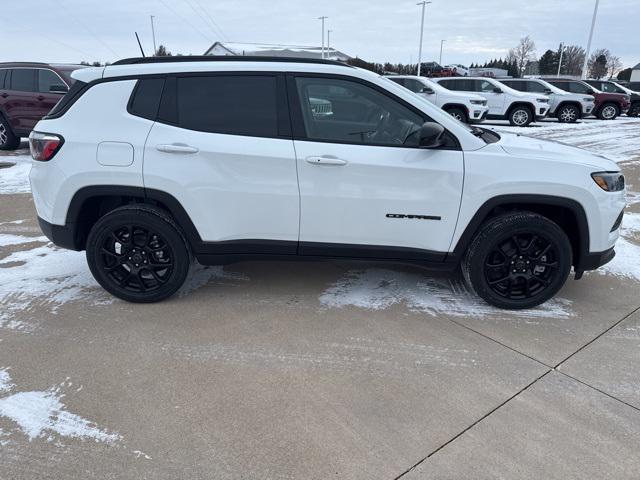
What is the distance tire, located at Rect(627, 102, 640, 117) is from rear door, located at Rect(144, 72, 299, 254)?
2506cm

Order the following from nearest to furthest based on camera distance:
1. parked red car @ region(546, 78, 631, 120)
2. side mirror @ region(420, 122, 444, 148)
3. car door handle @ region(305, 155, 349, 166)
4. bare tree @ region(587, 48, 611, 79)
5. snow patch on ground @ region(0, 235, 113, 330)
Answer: side mirror @ region(420, 122, 444, 148) < car door handle @ region(305, 155, 349, 166) < snow patch on ground @ region(0, 235, 113, 330) < parked red car @ region(546, 78, 631, 120) < bare tree @ region(587, 48, 611, 79)

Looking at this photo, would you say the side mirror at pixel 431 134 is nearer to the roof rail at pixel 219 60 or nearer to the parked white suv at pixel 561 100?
the roof rail at pixel 219 60

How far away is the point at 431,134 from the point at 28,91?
9675mm

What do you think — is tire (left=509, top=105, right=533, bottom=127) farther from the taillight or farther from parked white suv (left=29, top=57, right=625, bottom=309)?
the taillight

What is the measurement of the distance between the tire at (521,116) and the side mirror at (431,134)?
15.3 m

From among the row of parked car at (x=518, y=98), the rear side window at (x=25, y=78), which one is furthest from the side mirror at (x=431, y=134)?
the row of parked car at (x=518, y=98)

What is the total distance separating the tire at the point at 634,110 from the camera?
2262 cm

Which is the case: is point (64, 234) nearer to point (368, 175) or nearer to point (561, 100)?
point (368, 175)

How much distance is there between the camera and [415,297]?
3904mm

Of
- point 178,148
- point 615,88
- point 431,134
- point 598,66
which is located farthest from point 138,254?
point 598,66

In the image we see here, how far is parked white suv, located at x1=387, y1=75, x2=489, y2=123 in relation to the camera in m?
15.3

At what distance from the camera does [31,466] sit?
2182 mm

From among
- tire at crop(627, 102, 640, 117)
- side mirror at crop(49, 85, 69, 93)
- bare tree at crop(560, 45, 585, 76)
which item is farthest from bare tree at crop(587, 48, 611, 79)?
side mirror at crop(49, 85, 69, 93)

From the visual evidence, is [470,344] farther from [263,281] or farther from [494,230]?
[263,281]
